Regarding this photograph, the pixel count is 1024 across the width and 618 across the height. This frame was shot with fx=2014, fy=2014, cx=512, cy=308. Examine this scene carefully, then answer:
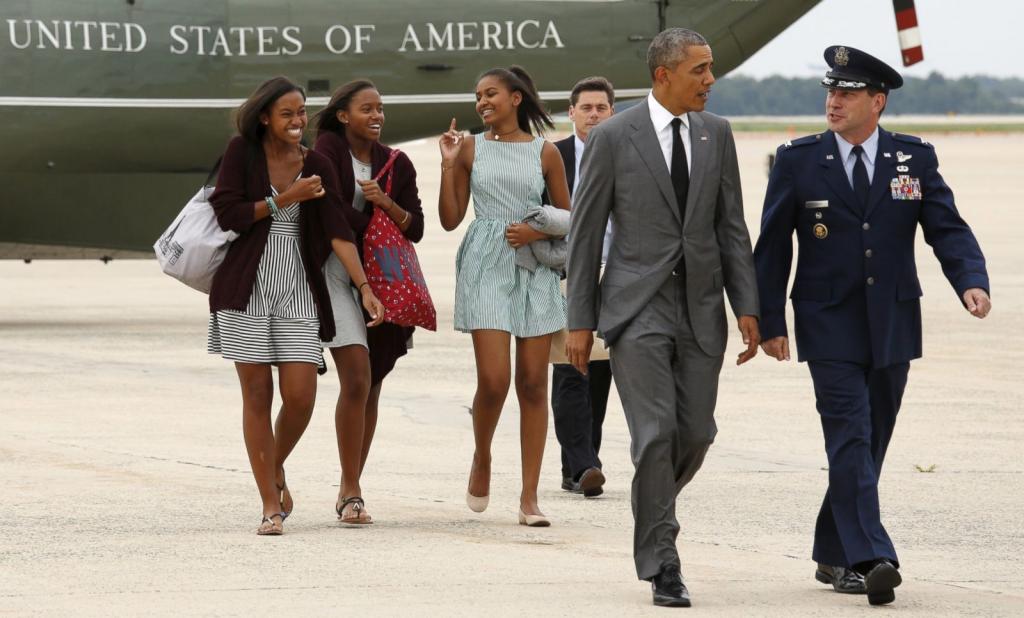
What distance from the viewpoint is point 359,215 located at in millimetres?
7953

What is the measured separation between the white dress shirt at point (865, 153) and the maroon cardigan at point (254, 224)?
6.66 ft

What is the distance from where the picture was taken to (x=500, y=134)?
8.06 meters

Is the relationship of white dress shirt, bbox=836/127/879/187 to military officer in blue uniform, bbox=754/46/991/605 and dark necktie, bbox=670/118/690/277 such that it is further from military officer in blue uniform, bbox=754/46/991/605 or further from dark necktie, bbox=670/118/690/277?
dark necktie, bbox=670/118/690/277

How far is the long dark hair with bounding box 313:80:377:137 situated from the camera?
7.95 metres

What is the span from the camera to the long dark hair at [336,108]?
26.1 ft

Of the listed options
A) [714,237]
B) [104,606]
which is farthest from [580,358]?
[104,606]

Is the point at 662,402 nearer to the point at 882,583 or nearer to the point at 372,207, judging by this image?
the point at 882,583

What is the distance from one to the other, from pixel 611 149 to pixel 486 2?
32.6ft

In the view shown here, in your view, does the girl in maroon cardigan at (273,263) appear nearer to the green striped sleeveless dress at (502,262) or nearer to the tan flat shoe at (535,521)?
the green striped sleeveless dress at (502,262)

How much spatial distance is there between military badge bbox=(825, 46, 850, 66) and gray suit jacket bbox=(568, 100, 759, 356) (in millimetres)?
430

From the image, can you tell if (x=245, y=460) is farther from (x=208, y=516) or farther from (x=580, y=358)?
(x=580, y=358)

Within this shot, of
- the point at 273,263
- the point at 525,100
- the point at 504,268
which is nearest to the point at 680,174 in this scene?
the point at 504,268

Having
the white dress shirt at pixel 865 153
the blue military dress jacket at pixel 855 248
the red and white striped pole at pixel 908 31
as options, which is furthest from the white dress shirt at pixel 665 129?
the red and white striped pole at pixel 908 31

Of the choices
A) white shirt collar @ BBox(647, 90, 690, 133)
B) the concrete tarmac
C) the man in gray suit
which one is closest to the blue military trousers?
the concrete tarmac
